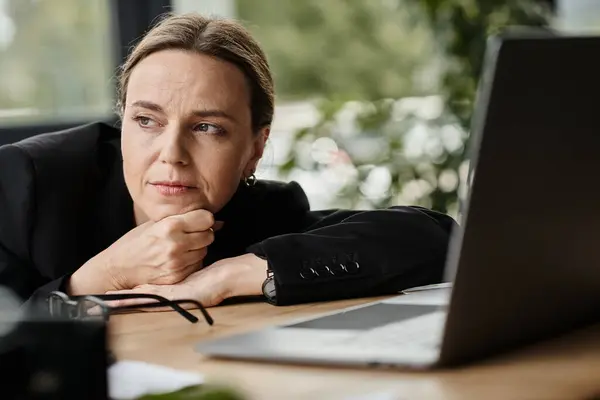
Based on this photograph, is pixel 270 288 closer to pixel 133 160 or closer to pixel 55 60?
pixel 133 160

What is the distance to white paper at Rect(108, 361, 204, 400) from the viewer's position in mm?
929

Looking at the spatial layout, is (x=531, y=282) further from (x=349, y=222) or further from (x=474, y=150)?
(x=349, y=222)

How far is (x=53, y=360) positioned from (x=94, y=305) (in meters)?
0.68

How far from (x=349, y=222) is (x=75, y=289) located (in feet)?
1.52

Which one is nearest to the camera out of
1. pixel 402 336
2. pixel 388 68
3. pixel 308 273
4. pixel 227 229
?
pixel 402 336

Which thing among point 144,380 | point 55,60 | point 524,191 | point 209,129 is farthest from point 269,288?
point 55,60

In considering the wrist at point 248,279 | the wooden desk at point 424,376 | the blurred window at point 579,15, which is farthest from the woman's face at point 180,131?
the blurred window at point 579,15

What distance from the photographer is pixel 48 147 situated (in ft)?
6.08

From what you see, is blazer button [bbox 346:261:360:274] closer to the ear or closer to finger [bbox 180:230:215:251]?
finger [bbox 180:230:215:251]

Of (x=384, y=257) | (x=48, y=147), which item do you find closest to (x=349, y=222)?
(x=384, y=257)

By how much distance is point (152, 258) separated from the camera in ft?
5.37

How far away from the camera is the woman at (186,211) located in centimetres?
156

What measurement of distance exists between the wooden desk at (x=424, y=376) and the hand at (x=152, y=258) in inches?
17.0

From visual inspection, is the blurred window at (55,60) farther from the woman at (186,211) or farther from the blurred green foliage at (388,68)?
the woman at (186,211)
